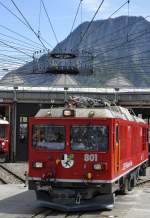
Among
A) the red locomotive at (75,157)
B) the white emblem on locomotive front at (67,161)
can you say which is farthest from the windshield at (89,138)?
the white emblem on locomotive front at (67,161)

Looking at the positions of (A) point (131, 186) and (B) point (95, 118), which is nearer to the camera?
(B) point (95, 118)

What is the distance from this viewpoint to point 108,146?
538 inches

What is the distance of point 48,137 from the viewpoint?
46.6 ft

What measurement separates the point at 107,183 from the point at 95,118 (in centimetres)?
171

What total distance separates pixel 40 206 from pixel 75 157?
73.1 inches

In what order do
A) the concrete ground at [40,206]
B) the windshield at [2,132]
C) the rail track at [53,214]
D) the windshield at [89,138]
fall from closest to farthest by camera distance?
1. the rail track at [53,214]
2. the concrete ground at [40,206]
3. the windshield at [89,138]
4. the windshield at [2,132]

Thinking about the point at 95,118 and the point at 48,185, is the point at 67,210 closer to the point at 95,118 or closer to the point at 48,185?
the point at 48,185

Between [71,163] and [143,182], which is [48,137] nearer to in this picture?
[71,163]

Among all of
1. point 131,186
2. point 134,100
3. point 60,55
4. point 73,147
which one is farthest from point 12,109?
point 73,147

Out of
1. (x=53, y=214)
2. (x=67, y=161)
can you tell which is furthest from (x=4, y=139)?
(x=53, y=214)

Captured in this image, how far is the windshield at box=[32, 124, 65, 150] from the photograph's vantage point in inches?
553

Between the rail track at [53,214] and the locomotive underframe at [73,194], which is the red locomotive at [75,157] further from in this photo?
the rail track at [53,214]

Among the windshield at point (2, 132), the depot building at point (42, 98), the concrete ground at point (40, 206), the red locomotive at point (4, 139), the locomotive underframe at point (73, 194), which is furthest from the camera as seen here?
the depot building at point (42, 98)

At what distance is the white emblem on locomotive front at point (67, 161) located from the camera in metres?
13.8
